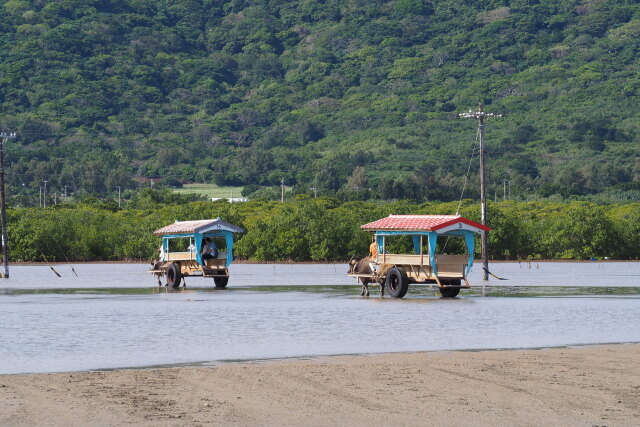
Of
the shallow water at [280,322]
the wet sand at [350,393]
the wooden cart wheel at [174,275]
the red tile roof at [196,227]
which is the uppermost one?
the red tile roof at [196,227]

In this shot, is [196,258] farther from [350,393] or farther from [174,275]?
[350,393]

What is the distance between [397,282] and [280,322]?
446 inches

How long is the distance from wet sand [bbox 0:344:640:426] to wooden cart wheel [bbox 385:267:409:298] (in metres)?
18.3

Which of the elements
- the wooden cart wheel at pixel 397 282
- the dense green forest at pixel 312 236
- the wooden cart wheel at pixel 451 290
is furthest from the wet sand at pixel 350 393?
the dense green forest at pixel 312 236

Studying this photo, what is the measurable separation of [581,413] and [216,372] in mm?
5951

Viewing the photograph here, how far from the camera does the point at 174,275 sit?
1874 inches

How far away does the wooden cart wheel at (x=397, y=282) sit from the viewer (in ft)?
125

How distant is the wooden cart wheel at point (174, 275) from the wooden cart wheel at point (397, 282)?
1134 centimetres

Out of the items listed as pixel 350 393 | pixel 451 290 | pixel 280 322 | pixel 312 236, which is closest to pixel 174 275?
pixel 451 290

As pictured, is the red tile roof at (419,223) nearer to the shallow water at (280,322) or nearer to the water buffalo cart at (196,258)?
the shallow water at (280,322)

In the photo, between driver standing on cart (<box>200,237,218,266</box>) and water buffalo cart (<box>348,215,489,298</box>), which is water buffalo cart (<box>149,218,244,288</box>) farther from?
water buffalo cart (<box>348,215,489,298</box>)

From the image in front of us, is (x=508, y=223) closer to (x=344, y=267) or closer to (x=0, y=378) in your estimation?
(x=344, y=267)

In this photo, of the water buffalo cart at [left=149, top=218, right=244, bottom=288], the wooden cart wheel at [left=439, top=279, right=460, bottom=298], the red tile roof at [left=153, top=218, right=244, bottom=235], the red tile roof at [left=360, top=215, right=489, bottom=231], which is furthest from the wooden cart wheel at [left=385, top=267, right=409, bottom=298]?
the red tile roof at [left=153, top=218, right=244, bottom=235]

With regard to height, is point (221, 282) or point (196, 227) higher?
point (196, 227)
